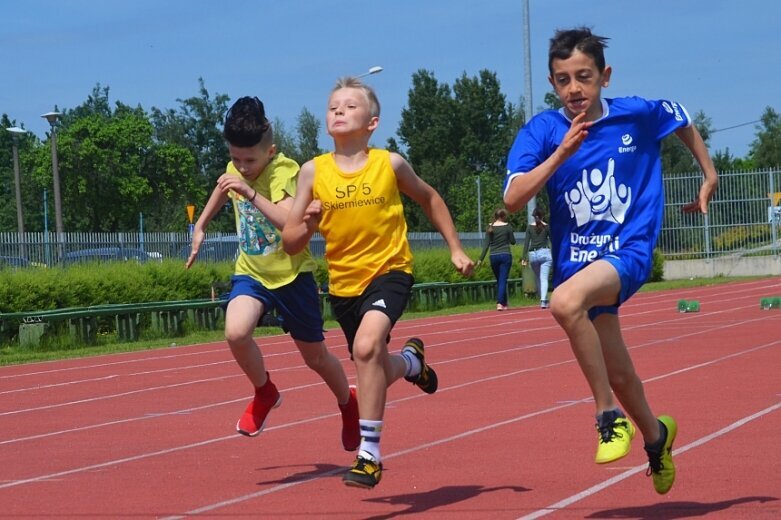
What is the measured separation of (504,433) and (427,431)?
20.5 inches

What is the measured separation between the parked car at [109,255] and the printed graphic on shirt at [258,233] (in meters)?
19.1

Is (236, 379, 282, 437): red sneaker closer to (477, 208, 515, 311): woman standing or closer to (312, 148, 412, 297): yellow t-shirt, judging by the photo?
(312, 148, 412, 297): yellow t-shirt

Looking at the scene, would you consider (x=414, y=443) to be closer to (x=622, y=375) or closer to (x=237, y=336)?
(x=237, y=336)

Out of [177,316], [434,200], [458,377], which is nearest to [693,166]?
[177,316]

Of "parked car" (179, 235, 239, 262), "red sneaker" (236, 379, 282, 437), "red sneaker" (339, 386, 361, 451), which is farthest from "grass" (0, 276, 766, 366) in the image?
"red sneaker" (339, 386, 361, 451)

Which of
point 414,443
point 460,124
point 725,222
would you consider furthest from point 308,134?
point 414,443

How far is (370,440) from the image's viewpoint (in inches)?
238

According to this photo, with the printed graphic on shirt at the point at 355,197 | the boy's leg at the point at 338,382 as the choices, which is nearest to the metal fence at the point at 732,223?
the boy's leg at the point at 338,382

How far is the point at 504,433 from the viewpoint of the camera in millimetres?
8477

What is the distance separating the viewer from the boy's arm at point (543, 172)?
5391 millimetres

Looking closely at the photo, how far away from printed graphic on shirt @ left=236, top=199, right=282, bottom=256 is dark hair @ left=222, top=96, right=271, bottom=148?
1.12 ft

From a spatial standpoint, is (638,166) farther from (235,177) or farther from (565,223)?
(235,177)

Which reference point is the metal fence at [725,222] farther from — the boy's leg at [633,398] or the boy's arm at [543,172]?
the boy's arm at [543,172]

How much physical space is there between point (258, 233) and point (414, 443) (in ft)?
5.56
